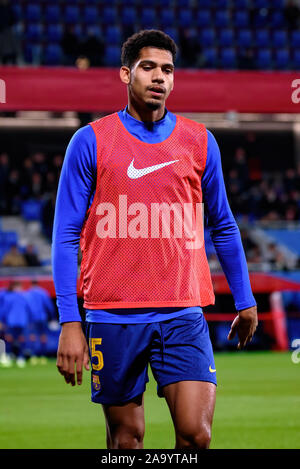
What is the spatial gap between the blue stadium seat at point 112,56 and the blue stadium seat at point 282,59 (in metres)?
4.89

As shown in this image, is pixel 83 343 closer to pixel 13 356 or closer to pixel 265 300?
pixel 13 356

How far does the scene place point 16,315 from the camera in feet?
58.6

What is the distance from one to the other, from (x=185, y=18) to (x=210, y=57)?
6.49 ft

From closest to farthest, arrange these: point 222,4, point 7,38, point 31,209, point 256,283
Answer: point 256,283, point 7,38, point 31,209, point 222,4

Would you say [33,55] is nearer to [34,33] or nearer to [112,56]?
[34,33]

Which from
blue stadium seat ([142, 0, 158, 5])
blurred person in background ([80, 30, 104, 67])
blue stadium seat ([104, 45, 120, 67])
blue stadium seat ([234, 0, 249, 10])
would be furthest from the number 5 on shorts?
blue stadium seat ([234, 0, 249, 10])

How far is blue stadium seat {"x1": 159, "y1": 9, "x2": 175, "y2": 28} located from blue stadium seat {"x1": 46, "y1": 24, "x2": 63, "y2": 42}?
3.18 m

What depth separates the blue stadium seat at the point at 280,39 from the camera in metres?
27.9

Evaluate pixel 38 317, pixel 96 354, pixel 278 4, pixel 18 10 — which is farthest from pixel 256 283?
pixel 96 354

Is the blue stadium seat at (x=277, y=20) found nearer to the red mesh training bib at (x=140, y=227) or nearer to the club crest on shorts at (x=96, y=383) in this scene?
the red mesh training bib at (x=140, y=227)

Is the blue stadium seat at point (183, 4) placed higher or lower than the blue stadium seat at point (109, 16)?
higher

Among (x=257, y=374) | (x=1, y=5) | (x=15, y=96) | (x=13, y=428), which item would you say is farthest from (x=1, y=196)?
(x=13, y=428)

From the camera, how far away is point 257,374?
14.8 m

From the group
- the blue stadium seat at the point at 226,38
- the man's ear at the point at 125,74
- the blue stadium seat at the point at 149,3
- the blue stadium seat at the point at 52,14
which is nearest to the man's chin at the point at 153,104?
the man's ear at the point at 125,74
